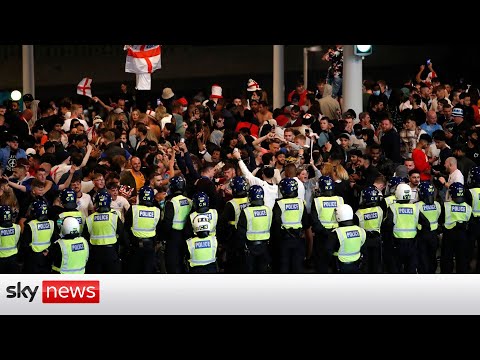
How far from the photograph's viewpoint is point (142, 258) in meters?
18.2

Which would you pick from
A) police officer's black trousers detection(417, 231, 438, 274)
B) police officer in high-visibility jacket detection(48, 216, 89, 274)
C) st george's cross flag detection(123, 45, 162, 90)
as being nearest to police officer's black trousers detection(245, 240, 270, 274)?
police officer's black trousers detection(417, 231, 438, 274)

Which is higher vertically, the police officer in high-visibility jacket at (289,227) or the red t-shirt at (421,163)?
the red t-shirt at (421,163)

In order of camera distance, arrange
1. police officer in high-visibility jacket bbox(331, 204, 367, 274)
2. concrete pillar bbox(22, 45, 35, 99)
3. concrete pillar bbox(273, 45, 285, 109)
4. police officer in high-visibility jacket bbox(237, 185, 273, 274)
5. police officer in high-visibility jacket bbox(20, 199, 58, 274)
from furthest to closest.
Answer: concrete pillar bbox(273, 45, 285, 109)
concrete pillar bbox(22, 45, 35, 99)
police officer in high-visibility jacket bbox(237, 185, 273, 274)
police officer in high-visibility jacket bbox(20, 199, 58, 274)
police officer in high-visibility jacket bbox(331, 204, 367, 274)

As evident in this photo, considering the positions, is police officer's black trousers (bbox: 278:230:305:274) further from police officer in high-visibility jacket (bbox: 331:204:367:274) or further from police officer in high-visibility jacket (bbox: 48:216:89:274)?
police officer in high-visibility jacket (bbox: 48:216:89:274)

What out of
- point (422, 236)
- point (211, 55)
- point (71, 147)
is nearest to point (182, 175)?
point (71, 147)

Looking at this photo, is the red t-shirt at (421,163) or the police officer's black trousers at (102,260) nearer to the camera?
the police officer's black trousers at (102,260)

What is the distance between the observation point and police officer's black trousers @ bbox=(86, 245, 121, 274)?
58.1 feet

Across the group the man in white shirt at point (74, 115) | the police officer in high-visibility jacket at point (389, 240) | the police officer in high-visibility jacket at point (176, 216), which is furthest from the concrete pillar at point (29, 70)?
the police officer in high-visibility jacket at point (389, 240)

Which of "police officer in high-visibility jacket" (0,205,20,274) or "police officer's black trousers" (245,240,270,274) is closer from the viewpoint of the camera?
"police officer in high-visibility jacket" (0,205,20,274)

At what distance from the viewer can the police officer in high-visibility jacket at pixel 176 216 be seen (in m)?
18.1

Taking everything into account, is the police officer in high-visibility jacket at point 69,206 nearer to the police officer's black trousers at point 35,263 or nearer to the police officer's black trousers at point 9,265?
the police officer's black trousers at point 35,263

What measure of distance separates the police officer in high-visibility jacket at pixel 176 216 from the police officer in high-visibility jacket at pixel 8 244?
201 centimetres

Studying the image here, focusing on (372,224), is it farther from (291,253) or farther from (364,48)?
(364,48)

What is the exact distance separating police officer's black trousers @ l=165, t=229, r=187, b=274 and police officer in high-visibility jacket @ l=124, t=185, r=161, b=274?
193mm
